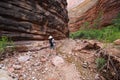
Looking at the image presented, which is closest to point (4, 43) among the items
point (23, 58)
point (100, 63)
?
point (23, 58)

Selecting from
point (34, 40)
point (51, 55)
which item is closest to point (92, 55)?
point (51, 55)

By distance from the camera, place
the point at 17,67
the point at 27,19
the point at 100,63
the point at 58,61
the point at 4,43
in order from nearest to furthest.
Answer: the point at 17,67, the point at 100,63, the point at 4,43, the point at 58,61, the point at 27,19

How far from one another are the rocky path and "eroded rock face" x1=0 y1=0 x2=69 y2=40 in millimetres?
900

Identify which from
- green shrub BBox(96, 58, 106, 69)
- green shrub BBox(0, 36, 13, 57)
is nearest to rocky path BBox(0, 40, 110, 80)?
green shrub BBox(96, 58, 106, 69)

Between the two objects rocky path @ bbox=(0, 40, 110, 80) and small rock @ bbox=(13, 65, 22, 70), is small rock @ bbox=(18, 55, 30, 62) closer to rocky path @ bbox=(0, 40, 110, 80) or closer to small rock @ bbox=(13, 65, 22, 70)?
rocky path @ bbox=(0, 40, 110, 80)

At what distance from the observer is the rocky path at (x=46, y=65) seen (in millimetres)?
8445

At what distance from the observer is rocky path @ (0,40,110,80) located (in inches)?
332

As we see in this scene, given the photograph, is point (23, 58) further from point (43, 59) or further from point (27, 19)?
point (27, 19)

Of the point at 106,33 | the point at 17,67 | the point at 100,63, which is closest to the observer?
the point at 17,67

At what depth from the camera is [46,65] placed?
9.54m

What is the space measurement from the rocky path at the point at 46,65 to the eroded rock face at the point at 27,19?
90 cm

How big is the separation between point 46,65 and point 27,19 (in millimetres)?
3617

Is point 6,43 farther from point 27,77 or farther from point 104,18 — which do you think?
point 104,18

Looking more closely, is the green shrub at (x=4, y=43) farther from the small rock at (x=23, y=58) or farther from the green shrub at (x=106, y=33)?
the green shrub at (x=106, y=33)
